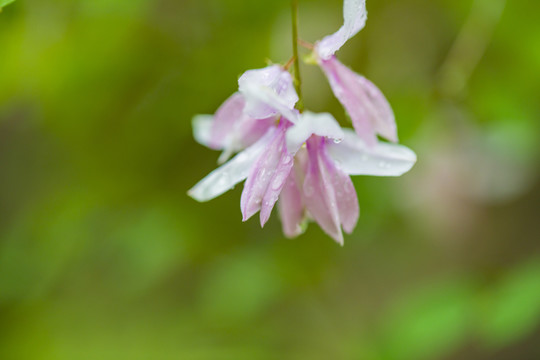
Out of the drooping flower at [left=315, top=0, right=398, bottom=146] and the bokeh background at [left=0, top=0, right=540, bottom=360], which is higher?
the bokeh background at [left=0, top=0, right=540, bottom=360]

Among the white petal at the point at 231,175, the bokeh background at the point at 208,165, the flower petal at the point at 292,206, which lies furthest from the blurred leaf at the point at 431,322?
the white petal at the point at 231,175

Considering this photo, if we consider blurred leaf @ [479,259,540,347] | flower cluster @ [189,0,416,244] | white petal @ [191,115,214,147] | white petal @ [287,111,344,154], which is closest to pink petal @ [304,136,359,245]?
flower cluster @ [189,0,416,244]

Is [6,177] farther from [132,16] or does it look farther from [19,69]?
[132,16]

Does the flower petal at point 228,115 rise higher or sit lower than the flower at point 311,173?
higher

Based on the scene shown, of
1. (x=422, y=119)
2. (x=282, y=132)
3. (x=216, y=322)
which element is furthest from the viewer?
(x=216, y=322)

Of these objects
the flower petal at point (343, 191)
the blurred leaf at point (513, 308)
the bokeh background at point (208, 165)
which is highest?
the bokeh background at point (208, 165)

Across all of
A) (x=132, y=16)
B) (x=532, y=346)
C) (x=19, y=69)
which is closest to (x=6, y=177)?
(x=19, y=69)

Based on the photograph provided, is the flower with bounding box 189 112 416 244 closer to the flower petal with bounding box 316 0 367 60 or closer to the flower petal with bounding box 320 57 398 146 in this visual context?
the flower petal with bounding box 320 57 398 146

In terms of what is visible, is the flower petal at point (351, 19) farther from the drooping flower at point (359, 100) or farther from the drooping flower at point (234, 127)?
the drooping flower at point (234, 127)
